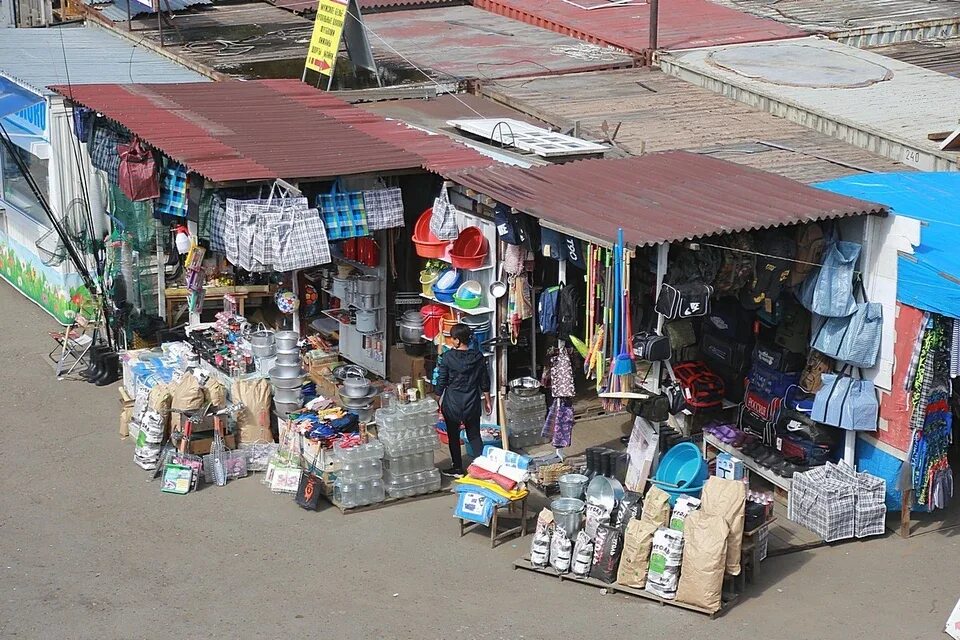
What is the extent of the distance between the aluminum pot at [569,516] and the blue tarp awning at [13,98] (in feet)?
33.3

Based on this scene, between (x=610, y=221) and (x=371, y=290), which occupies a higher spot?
(x=610, y=221)

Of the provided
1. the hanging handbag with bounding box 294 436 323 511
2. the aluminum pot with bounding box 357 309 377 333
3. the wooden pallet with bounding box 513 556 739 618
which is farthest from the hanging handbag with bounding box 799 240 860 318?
the aluminum pot with bounding box 357 309 377 333

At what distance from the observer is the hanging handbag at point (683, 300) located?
439 inches

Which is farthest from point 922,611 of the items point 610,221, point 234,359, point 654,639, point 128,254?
point 128,254

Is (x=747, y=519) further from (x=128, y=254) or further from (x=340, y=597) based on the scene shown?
(x=128, y=254)

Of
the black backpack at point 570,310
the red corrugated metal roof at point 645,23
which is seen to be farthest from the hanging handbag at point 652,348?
the red corrugated metal roof at point 645,23

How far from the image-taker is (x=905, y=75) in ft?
58.1

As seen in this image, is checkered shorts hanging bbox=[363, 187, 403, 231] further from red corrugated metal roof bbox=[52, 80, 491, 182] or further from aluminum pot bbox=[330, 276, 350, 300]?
aluminum pot bbox=[330, 276, 350, 300]

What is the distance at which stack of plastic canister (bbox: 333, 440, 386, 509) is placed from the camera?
487 inches

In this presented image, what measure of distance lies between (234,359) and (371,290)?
1.76 m

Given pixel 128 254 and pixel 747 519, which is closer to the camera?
pixel 747 519

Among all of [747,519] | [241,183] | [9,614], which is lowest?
[9,614]

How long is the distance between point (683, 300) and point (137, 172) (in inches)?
251

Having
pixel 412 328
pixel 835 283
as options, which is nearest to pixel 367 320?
pixel 412 328
